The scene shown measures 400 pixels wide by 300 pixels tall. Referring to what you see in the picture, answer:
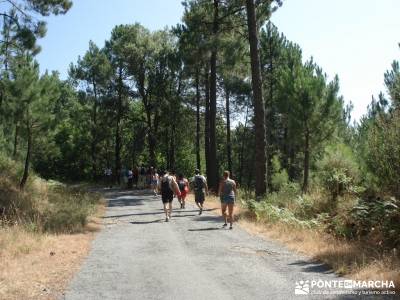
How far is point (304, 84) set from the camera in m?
28.0

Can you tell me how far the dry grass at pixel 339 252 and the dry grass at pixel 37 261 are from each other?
485cm

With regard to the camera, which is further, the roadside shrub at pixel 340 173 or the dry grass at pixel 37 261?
the roadside shrub at pixel 340 173

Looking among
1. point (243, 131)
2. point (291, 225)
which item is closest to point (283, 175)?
point (291, 225)

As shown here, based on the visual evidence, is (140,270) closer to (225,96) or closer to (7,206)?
(7,206)

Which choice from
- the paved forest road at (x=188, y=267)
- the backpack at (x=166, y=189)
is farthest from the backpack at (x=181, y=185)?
the paved forest road at (x=188, y=267)

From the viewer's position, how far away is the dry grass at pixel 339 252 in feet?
27.9

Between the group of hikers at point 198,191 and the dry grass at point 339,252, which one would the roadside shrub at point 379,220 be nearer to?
the dry grass at point 339,252

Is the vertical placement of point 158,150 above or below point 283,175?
above

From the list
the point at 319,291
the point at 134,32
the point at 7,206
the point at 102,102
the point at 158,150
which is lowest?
the point at 319,291

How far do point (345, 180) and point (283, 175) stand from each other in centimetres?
1607

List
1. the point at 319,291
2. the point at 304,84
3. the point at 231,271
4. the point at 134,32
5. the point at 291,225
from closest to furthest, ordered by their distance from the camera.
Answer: the point at 319,291 → the point at 231,271 → the point at 291,225 → the point at 304,84 → the point at 134,32

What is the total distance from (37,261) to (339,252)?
20.4ft

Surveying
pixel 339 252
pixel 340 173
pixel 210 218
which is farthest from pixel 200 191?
pixel 339 252

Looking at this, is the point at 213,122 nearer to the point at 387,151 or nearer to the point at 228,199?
the point at 228,199
